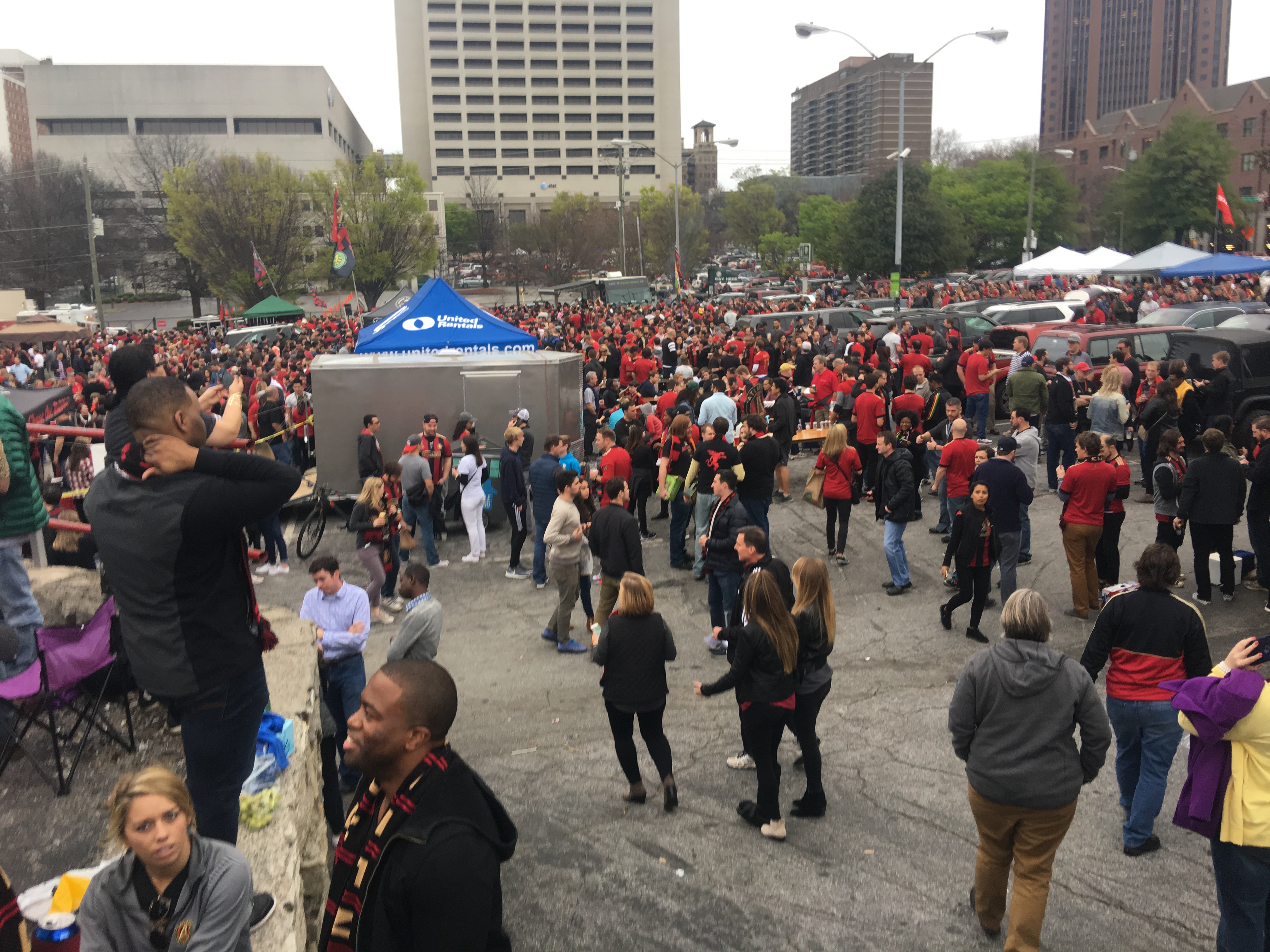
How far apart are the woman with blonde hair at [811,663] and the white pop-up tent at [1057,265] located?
106 ft

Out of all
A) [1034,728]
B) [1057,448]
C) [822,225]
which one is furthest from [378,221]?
[1034,728]

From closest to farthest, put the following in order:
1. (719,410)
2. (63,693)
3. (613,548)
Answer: (63,693)
(613,548)
(719,410)

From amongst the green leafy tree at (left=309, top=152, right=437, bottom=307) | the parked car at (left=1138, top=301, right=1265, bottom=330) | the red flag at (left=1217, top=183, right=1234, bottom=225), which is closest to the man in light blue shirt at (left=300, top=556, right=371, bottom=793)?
the parked car at (left=1138, top=301, right=1265, bottom=330)

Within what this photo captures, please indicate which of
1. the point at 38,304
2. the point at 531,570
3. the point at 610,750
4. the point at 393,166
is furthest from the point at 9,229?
the point at 610,750

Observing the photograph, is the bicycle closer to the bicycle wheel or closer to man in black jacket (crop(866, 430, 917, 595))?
the bicycle wheel

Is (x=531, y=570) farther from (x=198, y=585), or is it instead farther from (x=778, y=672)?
(x=198, y=585)

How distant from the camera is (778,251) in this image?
6762 cm

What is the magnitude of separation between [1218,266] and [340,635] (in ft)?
92.6

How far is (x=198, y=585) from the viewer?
3213mm

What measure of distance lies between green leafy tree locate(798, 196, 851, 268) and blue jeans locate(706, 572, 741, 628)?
1875 inches

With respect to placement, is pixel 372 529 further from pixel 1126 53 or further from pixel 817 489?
pixel 1126 53

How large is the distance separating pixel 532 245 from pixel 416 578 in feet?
243

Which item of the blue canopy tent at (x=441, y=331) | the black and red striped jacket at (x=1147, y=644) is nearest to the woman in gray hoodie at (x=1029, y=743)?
the black and red striped jacket at (x=1147, y=644)

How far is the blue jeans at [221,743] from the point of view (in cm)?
333
